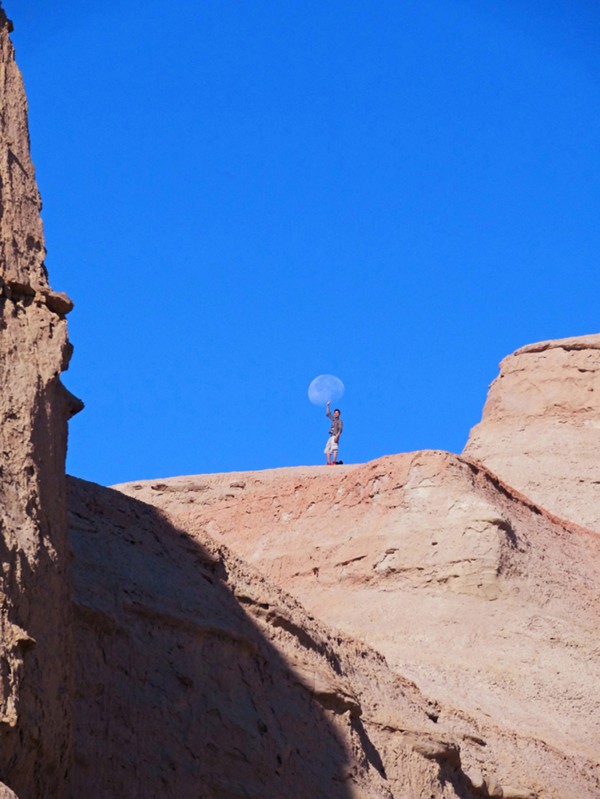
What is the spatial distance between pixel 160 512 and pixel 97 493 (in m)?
0.87

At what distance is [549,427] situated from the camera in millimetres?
36281

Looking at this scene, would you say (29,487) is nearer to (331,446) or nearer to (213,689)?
(213,689)

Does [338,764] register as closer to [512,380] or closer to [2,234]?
[2,234]

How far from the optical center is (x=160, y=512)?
43.9ft

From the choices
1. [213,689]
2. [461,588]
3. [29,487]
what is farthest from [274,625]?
[461,588]

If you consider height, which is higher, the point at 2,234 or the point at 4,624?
the point at 2,234

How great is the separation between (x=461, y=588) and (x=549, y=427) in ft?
51.1

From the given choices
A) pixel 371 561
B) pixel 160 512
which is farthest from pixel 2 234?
pixel 371 561

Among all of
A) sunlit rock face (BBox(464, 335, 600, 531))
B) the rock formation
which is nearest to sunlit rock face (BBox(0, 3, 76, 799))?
the rock formation

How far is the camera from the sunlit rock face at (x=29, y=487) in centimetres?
715

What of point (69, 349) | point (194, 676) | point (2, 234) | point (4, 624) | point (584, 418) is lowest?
point (4, 624)

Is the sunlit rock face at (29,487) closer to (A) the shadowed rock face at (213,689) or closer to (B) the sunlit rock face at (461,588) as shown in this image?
(A) the shadowed rock face at (213,689)

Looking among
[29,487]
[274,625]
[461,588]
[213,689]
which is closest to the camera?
[29,487]

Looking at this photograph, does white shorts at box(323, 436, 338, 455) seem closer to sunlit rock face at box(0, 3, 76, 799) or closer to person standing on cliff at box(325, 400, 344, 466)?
person standing on cliff at box(325, 400, 344, 466)
